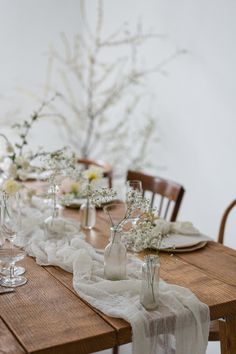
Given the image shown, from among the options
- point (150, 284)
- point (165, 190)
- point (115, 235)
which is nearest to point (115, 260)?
point (115, 235)

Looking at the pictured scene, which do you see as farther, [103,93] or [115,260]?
[103,93]

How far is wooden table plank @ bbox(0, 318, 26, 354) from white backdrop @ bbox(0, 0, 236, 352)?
2.08m

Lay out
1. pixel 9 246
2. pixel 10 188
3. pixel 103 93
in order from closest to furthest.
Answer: pixel 9 246 < pixel 10 188 < pixel 103 93

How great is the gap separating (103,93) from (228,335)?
2969mm

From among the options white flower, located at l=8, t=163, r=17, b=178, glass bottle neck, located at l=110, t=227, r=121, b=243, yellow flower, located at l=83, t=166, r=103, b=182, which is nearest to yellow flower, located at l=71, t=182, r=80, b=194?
yellow flower, located at l=83, t=166, r=103, b=182

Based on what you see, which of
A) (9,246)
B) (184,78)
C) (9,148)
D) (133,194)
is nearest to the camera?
(133,194)

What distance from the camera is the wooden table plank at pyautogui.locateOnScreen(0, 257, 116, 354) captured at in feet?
4.33

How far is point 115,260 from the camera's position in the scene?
5.50 ft

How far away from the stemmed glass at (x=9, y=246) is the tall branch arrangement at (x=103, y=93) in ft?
7.39

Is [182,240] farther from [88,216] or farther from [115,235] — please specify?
[115,235]

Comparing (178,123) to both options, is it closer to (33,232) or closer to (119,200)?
(119,200)

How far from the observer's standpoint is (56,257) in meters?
1.85

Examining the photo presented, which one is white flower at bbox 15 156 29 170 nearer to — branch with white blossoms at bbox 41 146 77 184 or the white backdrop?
branch with white blossoms at bbox 41 146 77 184

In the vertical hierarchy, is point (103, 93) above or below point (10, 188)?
above
